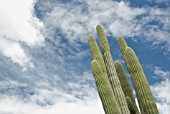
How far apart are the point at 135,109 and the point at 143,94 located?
172 cm

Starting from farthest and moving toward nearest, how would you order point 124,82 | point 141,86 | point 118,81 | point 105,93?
1. point 124,82
2. point 118,81
3. point 141,86
4. point 105,93

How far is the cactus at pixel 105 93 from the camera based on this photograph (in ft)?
33.9

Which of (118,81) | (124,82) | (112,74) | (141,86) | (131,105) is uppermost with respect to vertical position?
(112,74)

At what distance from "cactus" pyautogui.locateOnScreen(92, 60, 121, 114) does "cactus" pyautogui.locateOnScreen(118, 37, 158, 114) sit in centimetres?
97

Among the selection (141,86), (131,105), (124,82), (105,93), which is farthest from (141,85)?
(124,82)

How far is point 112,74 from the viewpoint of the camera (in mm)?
12055

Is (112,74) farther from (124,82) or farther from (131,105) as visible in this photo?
(131,105)

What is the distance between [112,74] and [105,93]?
1690mm

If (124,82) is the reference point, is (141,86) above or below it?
below

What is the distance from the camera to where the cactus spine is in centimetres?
1137

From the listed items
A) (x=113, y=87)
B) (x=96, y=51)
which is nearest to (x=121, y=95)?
(x=113, y=87)

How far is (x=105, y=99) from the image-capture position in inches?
413

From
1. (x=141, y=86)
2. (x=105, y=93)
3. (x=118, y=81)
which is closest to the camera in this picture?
(x=105, y=93)

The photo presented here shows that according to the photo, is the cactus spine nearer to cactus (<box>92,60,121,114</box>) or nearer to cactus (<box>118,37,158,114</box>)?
cactus (<box>118,37,158,114</box>)
